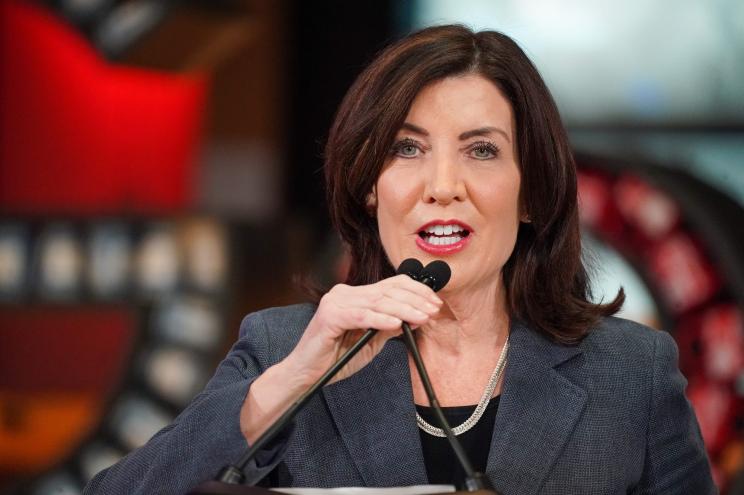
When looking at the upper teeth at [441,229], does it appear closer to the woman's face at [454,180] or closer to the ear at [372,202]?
the woman's face at [454,180]

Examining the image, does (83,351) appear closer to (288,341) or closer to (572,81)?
(572,81)

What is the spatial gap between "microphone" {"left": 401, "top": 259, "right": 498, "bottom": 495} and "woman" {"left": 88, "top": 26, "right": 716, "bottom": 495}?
102 mm

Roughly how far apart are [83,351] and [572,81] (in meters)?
3.45

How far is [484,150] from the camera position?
72.6 inches

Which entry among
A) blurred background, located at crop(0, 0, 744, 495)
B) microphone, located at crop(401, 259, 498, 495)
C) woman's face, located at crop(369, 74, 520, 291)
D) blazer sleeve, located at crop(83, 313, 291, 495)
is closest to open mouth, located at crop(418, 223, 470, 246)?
woman's face, located at crop(369, 74, 520, 291)

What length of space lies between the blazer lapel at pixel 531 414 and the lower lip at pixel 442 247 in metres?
0.23

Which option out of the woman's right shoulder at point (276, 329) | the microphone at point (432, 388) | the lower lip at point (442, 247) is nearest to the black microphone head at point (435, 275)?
the microphone at point (432, 388)

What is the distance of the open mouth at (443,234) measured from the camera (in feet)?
5.92

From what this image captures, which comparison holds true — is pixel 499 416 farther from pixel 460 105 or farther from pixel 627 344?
pixel 460 105

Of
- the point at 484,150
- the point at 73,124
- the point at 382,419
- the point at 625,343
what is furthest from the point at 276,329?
the point at 73,124

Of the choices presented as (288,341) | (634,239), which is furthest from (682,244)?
(288,341)

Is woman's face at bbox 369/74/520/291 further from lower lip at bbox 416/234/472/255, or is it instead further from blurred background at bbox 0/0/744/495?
blurred background at bbox 0/0/744/495

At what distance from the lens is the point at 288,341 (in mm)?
1913

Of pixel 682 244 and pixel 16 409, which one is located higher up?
pixel 682 244
